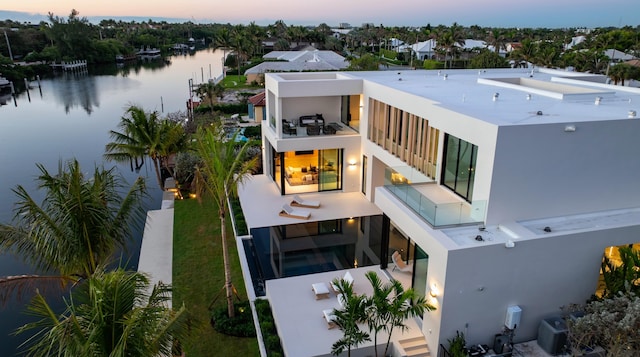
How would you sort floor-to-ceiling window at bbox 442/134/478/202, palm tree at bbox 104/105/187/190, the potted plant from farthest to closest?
1. palm tree at bbox 104/105/187/190
2. floor-to-ceiling window at bbox 442/134/478/202
3. the potted plant

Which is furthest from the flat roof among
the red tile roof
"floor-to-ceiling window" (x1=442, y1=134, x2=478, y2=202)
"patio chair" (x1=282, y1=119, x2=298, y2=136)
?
the red tile roof

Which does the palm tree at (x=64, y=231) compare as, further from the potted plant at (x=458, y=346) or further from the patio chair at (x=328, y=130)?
the patio chair at (x=328, y=130)

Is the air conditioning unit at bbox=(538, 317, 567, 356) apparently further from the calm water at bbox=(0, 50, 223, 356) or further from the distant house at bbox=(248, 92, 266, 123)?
the distant house at bbox=(248, 92, 266, 123)

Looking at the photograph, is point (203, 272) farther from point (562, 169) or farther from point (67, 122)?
point (67, 122)

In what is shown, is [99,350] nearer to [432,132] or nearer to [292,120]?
[432,132]

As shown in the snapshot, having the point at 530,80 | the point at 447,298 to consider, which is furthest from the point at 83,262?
the point at 530,80

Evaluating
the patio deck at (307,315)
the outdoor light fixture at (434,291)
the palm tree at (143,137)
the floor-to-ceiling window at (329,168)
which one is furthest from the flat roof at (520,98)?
the palm tree at (143,137)
